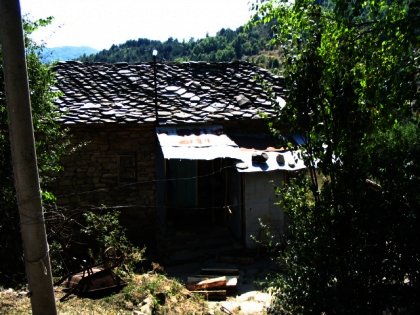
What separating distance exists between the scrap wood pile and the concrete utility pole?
4699mm

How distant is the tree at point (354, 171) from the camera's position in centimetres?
509

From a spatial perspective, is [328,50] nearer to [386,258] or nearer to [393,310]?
[386,258]

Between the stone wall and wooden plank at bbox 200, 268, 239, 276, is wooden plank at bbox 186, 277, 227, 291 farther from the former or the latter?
the stone wall

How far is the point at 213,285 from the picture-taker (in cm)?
880

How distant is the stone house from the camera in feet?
34.9

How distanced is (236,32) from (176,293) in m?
54.2

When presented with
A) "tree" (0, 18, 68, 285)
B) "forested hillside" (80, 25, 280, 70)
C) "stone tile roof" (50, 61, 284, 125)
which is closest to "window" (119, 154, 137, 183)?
"stone tile roof" (50, 61, 284, 125)

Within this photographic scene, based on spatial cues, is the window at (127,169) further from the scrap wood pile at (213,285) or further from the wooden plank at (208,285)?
the wooden plank at (208,285)

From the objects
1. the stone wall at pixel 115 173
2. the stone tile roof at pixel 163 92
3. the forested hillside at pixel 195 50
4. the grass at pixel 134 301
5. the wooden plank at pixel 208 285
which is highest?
the forested hillside at pixel 195 50

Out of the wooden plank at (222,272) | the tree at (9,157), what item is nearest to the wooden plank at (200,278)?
the wooden plank at (222,272)

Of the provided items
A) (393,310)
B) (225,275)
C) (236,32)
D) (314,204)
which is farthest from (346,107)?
(236,32)

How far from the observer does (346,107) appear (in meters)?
5.12

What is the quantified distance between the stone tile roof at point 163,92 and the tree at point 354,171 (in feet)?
18.7

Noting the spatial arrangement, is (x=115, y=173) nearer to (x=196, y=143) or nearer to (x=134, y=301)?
(x=196, y=143)
